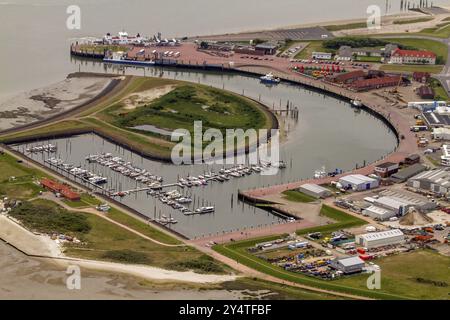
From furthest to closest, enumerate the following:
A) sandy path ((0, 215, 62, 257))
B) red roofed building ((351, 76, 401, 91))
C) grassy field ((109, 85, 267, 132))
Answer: red roofed building ((351, 76, 401, 91))
grassy field ((109, 85, 267, 132))
sandy path ((0, 215, 62, 257))

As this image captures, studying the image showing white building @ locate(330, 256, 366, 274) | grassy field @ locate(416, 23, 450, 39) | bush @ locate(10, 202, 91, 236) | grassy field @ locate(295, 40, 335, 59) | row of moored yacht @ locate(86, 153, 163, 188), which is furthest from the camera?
grassy field @ locate(416, 23, 450, 39)

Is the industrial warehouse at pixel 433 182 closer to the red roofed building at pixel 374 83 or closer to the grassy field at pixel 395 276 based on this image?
the grassy field at pixel 395 276

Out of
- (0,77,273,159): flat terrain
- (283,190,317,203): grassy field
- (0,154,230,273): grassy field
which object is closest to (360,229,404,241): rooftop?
(283,190,317,203): grassy field

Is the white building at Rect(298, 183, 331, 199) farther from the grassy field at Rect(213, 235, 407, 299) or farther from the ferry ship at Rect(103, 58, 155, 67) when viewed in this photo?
the ferry ship at Rect(103, 58, 155, 67)

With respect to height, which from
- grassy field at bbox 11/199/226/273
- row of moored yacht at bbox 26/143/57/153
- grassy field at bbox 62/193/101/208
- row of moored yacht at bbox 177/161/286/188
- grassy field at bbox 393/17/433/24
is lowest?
grassy field at bbox 11/199/226/273

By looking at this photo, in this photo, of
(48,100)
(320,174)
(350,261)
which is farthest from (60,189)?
(48,100)

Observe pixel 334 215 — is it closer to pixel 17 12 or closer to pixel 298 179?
pixel 298 179

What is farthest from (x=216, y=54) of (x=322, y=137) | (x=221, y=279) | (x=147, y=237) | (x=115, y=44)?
(x=221, y=279)

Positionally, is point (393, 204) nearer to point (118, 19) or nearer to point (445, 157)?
point (445, 157)
